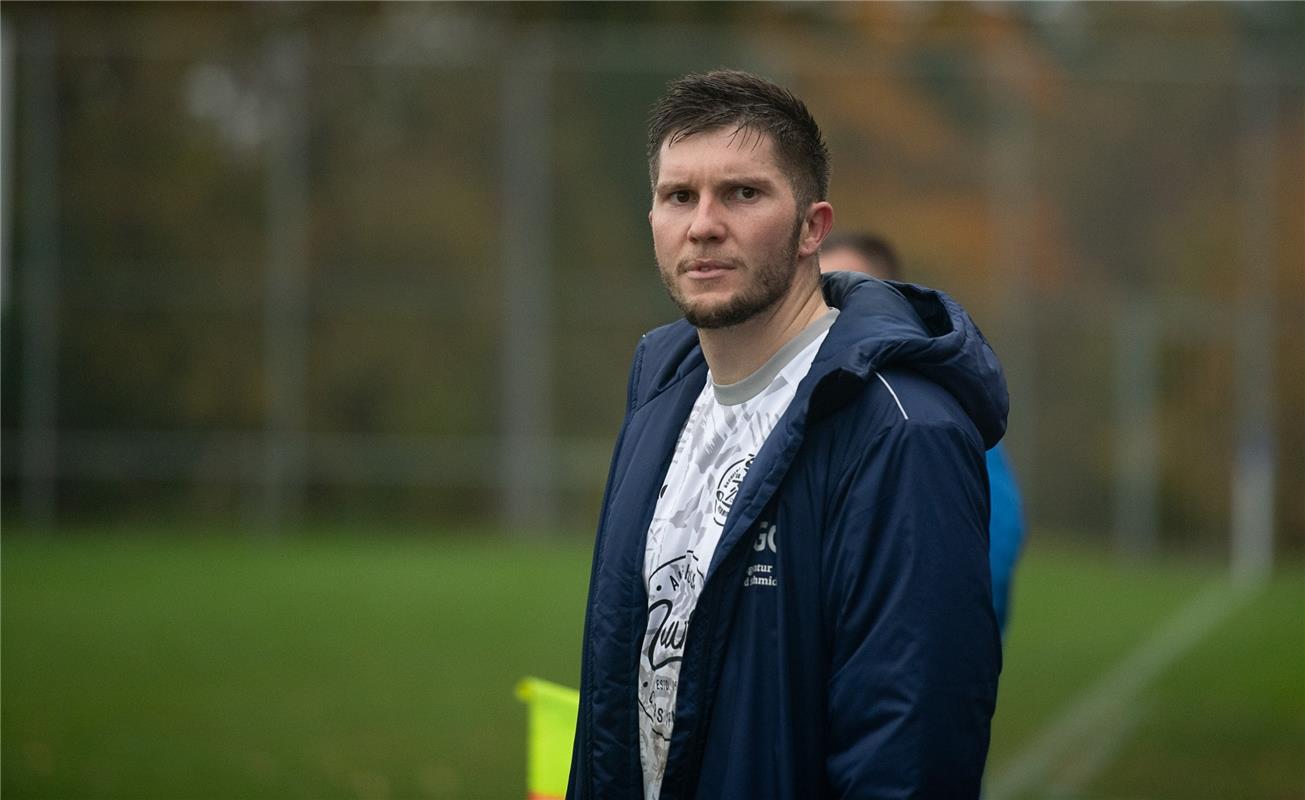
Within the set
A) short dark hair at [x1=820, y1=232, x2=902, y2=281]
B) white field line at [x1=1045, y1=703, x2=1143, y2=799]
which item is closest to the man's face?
short dark hair at [x1=820, y1=232, x2=902, y2=281]

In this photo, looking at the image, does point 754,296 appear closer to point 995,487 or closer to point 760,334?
point 760,334

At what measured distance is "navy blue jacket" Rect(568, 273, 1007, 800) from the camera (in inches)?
98.1

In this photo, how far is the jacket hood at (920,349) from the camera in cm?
266

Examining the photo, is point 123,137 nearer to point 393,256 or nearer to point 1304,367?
point 393,256

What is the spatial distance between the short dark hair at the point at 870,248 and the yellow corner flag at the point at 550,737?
1.80 m

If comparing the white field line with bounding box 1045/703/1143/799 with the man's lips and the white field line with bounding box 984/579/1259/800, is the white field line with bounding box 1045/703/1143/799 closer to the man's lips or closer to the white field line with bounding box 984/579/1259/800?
the white field line with bounding box 984/579/1259/800

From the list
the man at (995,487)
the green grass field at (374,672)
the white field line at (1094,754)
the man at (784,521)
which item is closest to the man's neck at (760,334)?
the man at (784,521)

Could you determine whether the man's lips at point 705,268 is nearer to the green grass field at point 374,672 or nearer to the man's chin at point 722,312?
the man's chin at point 722,312

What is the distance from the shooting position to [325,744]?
8.02 m

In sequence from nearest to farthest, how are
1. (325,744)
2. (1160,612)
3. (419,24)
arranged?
1. (325,744)
2. (1160,612)
3. (419,24)

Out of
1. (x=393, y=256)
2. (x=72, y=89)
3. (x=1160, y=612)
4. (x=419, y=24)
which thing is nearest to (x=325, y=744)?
(x=1160, y=612)

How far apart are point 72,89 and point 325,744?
15.4 m

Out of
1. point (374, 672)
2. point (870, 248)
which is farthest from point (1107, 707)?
point (870, 248)

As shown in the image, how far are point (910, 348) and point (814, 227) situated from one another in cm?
32
